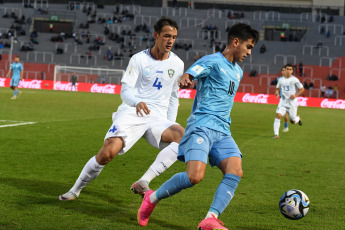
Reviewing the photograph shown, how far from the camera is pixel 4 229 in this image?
496 cm

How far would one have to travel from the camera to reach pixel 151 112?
673 cm

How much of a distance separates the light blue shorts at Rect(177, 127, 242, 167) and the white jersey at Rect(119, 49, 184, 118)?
147cm

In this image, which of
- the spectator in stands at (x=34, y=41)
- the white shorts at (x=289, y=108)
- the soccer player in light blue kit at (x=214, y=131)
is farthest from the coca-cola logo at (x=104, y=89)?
the soccer player in light blue kit at (x=214, y=131)

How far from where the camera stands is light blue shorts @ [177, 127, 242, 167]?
516 centimetres

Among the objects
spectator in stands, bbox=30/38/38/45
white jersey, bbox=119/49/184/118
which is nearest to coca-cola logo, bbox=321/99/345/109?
spectator in stands, bbox=30/38/38/45

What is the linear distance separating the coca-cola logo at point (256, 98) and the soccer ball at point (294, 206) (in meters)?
34.4

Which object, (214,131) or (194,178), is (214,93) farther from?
(194,178)

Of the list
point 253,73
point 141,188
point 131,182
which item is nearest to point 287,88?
point 131,182

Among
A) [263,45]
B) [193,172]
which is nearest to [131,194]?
[193,172]

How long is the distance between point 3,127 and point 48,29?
48.5m

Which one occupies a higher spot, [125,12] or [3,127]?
[125,12]

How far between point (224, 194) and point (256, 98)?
35451 mm

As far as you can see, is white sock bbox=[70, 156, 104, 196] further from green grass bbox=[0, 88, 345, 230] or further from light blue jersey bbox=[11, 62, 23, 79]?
light blue jersey bbox=[11, 62, 23, 79]

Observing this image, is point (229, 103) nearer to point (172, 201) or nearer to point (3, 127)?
point (172, 201)
